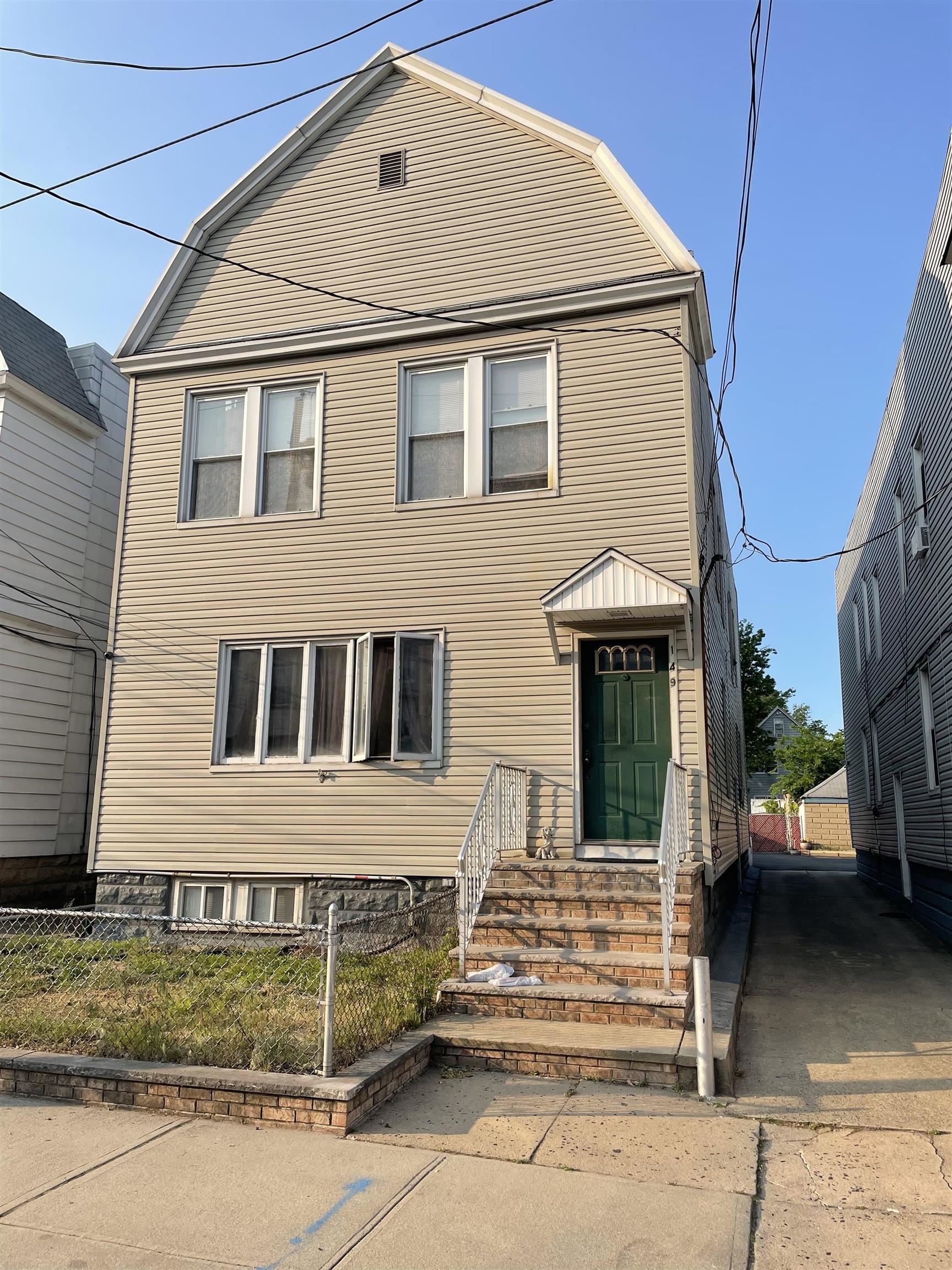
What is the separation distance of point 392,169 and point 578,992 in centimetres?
949

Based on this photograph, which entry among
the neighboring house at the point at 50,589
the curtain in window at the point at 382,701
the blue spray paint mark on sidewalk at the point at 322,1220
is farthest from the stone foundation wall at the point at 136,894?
the blue spray paint mark on sidewalk at the point at 322,1220

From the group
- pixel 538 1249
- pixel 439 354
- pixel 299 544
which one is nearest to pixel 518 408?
pixel 439 354

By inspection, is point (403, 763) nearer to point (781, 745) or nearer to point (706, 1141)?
point (706, 1141)

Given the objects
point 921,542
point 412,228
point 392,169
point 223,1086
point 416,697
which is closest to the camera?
point 223,1086

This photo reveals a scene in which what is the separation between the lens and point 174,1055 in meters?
5.51

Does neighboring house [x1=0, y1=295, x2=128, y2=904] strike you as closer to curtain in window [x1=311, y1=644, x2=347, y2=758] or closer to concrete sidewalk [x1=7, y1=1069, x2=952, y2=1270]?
curtain in window [x1=311, y1=644, x2=347, y2=758]

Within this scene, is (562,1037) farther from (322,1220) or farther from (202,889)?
(202,889)

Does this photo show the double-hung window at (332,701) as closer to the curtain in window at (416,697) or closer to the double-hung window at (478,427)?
the curtain in window at (416,697)

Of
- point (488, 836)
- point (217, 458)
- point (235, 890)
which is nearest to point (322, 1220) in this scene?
point (488, 836)

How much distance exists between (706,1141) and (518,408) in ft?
24.4

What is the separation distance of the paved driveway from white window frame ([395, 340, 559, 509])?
18.0 ft

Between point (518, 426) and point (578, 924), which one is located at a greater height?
point (518, 426)

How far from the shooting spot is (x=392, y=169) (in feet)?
36.1

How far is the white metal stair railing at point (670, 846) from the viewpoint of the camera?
6500 mm
